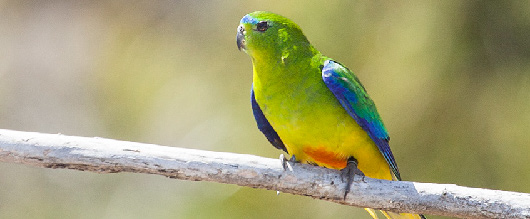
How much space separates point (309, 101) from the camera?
4.09 metres

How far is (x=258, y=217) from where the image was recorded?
680cm

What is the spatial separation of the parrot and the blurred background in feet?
7.29

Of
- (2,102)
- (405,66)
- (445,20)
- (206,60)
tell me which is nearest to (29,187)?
(2,102)

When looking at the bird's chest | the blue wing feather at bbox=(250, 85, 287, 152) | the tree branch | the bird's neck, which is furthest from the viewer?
the blue wing feather at bbox=(250, 85, 287, 152)

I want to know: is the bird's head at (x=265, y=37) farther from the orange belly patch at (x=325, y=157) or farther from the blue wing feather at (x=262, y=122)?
the orange belly patch at (x=325, y=157)

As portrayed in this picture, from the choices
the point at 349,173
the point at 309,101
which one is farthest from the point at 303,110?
the point at 349,173

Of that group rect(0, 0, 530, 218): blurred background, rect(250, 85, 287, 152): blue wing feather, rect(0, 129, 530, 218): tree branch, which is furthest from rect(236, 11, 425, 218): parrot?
rect(0, 0, 530, 218): blurred background

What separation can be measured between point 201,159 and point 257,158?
355 mm

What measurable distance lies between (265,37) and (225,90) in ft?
9.80

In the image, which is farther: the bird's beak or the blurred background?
the blurred background

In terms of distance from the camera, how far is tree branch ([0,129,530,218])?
Answer: 11.4ft

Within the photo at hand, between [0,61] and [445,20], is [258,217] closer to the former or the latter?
[445,20]

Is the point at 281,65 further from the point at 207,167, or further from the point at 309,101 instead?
the point at 207,167

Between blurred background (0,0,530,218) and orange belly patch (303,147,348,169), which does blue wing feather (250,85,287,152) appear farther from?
blurred background (0,0,530,218)
